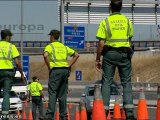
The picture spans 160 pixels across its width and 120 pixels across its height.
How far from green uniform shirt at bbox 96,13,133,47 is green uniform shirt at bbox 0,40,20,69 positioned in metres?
3.51

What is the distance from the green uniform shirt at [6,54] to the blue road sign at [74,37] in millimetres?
36248

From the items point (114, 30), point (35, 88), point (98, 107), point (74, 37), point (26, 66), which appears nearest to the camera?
point (98, 107)

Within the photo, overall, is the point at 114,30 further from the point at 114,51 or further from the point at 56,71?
the point at 56,71

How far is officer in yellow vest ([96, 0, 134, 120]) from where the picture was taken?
10.3 m

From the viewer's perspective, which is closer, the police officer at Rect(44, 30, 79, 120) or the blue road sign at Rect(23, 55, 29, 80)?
the police officer at Rect(44, 30, 79, 120)

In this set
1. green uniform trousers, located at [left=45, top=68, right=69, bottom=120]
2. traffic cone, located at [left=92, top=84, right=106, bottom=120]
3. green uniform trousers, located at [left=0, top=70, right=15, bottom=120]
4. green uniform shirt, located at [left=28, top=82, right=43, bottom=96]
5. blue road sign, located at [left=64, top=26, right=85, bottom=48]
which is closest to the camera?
traffic cone, located at [left=92, top=84, right=106, bottom=120]

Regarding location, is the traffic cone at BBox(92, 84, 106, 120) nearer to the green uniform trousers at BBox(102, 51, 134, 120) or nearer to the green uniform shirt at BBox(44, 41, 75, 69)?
the green uniform trousers at BBox(102, 51, 134, 120)

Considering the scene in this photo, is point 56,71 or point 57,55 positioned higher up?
point 57,55

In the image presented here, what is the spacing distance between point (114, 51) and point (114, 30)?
33 cm

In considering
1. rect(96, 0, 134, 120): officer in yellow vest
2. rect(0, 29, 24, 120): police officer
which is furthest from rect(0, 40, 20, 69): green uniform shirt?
rect(96, 0, 134, 120): officer in yellow vest

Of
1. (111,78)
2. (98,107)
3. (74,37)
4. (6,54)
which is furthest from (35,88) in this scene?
→ (74,37)

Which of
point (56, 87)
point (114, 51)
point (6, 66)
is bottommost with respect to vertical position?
point (56, 87)

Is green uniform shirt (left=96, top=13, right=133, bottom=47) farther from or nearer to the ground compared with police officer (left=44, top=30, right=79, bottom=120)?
farther from the ground

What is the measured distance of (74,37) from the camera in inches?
1983
